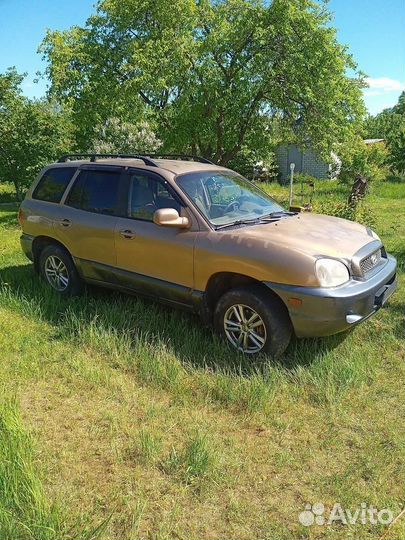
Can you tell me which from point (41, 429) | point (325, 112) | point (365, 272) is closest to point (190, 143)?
point (325, 112)

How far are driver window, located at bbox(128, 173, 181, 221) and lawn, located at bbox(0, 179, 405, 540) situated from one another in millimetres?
1109

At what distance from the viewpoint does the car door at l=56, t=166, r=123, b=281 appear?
5188 millimetres

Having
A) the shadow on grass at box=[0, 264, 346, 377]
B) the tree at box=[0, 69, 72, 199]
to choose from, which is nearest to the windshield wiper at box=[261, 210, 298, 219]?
the shadow on grass at box=[0, 264, 346, 377]

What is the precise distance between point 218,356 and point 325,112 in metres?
10.8

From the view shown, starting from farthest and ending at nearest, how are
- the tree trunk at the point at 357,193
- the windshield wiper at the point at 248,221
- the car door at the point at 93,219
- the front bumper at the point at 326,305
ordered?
the tree trunk at the point at 357,193 → the car door at the point at 93,219 → the windshield wiper at the point at 248,221 → the front bumper at the point at 326,305

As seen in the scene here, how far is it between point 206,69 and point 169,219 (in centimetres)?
1054

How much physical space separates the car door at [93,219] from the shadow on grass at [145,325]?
0.42 m

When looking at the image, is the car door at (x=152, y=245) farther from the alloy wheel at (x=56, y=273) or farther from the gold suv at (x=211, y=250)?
the alloy wheel at (x=56, y=273)

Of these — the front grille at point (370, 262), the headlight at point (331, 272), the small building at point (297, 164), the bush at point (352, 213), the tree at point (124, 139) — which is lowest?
the headlight at point (331, 272)

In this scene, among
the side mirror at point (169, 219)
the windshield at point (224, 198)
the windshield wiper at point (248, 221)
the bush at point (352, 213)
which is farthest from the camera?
the bush at point (352, 213)

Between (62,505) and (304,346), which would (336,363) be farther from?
(62,505)

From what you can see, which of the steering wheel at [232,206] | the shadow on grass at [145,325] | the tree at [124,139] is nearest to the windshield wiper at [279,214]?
the steering wheel at [232,206]

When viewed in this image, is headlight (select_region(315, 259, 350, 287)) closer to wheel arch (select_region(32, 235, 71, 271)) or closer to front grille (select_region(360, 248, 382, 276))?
front grille (select_region(360, 248, 382, 276))

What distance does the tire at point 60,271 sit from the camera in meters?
5.75
